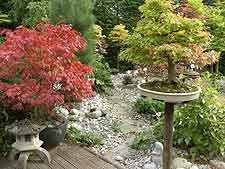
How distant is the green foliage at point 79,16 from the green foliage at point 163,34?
2.57 meters

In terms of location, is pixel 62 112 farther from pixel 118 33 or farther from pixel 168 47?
pixel 118 33

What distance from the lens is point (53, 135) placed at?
184 inches

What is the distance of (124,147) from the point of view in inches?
195

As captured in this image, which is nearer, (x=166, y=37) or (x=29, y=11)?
(x=166, y=37)

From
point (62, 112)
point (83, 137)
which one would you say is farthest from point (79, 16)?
point (83, 137)

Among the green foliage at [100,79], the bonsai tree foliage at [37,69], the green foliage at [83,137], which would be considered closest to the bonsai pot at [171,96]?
the bonsai tree foliage at [37,69]

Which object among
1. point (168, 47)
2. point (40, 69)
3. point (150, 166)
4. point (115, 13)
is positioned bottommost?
point (150, 166)

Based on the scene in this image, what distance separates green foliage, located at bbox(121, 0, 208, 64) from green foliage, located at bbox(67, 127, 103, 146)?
4.93ft

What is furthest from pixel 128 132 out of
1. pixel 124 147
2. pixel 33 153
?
pixel 33 153

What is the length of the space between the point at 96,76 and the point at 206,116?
3.48m

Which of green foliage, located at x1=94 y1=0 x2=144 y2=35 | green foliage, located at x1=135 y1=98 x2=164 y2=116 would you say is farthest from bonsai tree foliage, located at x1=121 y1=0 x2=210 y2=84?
green foliage, located at x1=94 y1=0 x2=144 y2=35

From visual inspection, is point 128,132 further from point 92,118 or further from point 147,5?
point 147,5

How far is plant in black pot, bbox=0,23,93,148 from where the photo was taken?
3.79 metres

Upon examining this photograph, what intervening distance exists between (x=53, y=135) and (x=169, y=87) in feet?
5.29
